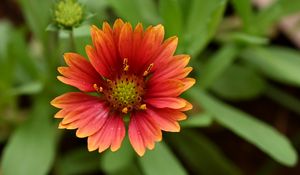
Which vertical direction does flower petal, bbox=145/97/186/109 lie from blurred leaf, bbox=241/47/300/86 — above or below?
above

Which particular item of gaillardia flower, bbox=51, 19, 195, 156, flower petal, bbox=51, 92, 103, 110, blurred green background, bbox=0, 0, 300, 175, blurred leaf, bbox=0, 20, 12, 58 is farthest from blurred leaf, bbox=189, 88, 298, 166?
blurred leaf, bbox=0, 20, 12, 58

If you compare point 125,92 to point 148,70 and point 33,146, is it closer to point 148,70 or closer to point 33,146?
point 148,70

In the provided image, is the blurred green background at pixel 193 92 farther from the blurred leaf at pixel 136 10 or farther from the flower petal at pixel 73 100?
the flower petal at pixel 73 100

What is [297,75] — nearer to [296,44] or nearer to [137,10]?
[296,44]

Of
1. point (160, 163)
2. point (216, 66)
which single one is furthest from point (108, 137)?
point (216, 66)

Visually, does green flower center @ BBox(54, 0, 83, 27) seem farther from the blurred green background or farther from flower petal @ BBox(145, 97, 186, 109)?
flower petal @ BBox(145, 97, 186, 109)

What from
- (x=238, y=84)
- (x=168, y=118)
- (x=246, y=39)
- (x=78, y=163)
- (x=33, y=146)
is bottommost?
(x=78, y=163)

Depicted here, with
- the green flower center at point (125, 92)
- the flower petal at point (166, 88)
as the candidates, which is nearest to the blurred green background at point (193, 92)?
the green flower center at point (125, 92)
